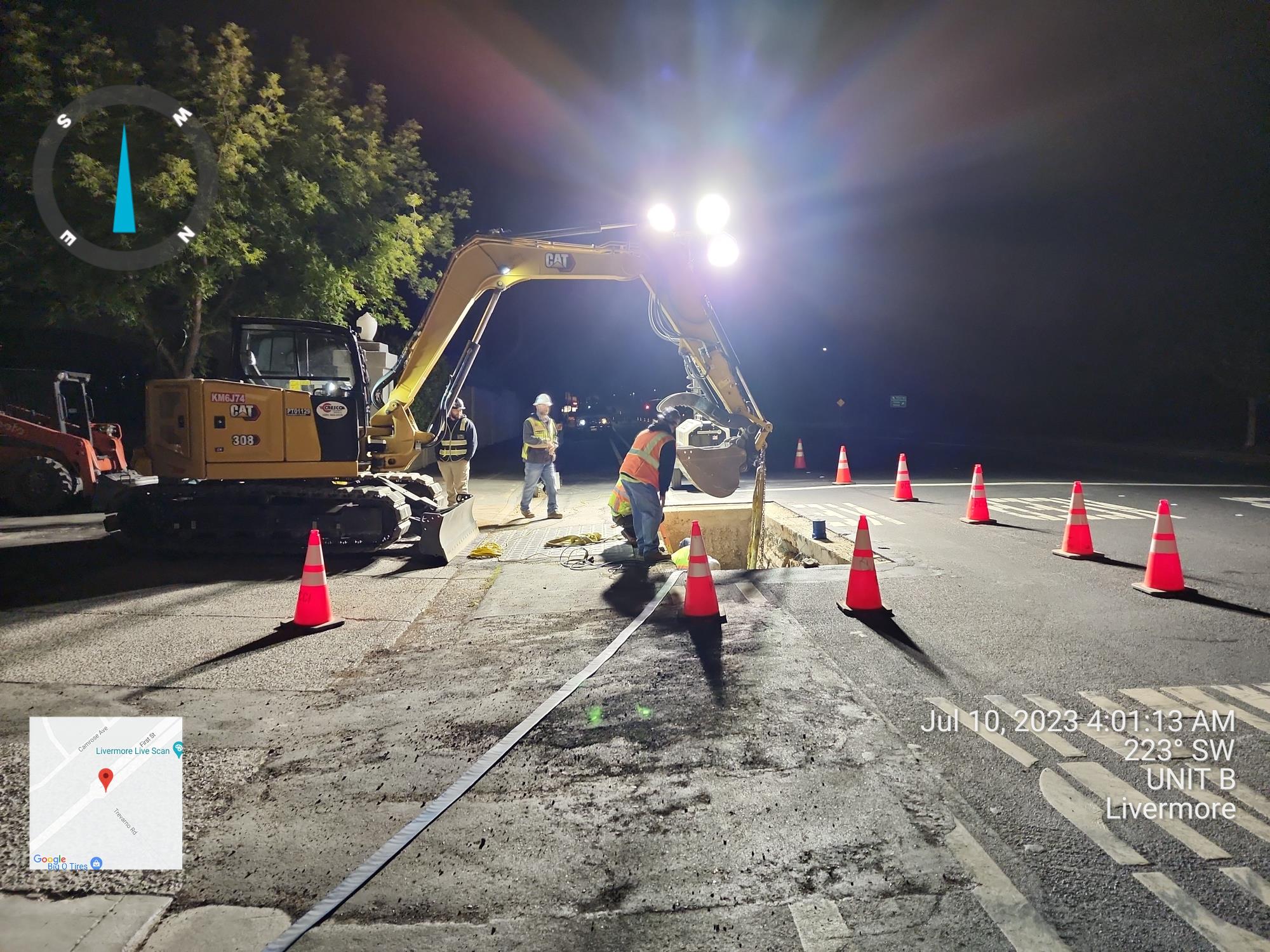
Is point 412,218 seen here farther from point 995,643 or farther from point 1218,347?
point 1218,347

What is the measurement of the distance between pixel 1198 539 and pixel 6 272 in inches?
799

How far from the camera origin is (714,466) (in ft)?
33.4

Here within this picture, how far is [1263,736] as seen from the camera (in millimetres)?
4090

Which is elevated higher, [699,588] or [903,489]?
[903,489]

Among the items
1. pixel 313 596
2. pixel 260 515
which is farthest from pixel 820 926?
pixel 260 515

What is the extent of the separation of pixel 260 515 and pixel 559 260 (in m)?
4.87

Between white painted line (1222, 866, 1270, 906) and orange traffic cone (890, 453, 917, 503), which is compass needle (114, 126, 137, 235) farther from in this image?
white painted line (1222, 866, 1270, 906)

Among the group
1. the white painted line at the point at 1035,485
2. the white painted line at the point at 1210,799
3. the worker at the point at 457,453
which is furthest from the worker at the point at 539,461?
the white painted line at the point at 1210,799

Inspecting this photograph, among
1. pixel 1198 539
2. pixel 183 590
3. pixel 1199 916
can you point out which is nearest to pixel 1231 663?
pixel 1199 916

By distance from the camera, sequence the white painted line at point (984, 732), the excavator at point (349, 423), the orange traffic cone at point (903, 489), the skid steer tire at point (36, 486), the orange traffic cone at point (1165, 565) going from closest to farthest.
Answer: the white painted line at point (984, 732) < the orange traffic cone at point (1165, 565) < the excavator at point (349, 423) < the skid steer tire at point (36, 486) < the orange traffic cone at point (903, 489)

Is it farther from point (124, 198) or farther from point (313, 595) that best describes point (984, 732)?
point (124, 198)

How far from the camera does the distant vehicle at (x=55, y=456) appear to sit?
44.3 feet

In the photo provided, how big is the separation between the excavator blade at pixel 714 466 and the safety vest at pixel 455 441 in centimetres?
400

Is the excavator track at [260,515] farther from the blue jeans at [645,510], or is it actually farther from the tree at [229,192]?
the tree at [229,192]
